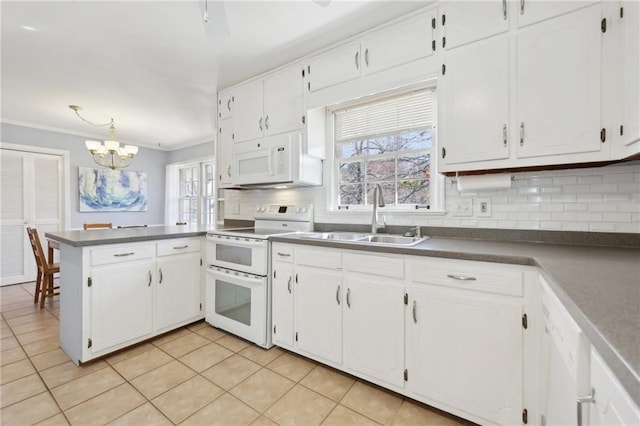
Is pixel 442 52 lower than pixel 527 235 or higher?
higher

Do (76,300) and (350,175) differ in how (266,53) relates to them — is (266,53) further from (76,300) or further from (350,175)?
(76,300)

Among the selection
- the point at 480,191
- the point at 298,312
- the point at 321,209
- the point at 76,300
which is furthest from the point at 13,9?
the point at 480,191

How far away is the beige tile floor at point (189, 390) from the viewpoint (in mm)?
1558

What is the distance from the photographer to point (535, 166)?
161cm

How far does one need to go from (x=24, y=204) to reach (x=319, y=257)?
5.15 meters

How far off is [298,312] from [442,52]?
2.06 m

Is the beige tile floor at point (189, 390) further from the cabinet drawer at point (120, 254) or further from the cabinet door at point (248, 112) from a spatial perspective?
the cabinet door at point (248, 112)

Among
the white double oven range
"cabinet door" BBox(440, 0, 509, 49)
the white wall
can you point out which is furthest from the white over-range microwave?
"cabinet door" BBox(440, 0, 509, 49)

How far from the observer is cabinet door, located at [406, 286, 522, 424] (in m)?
1.37

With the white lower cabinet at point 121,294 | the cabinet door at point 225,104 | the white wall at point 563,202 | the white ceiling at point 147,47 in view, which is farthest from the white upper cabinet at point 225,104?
the white wall at point 563,202

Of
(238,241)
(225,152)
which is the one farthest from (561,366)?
(225,152)

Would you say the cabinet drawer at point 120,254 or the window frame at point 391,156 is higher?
the window frame at point 391,156

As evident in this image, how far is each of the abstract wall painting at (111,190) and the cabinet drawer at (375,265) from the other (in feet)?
17.4

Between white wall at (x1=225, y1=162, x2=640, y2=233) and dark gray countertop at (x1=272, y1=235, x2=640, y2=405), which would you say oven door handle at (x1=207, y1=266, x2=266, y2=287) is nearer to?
dark gray countertop at (x1=272, y1=235, x2=640, y2=405)
